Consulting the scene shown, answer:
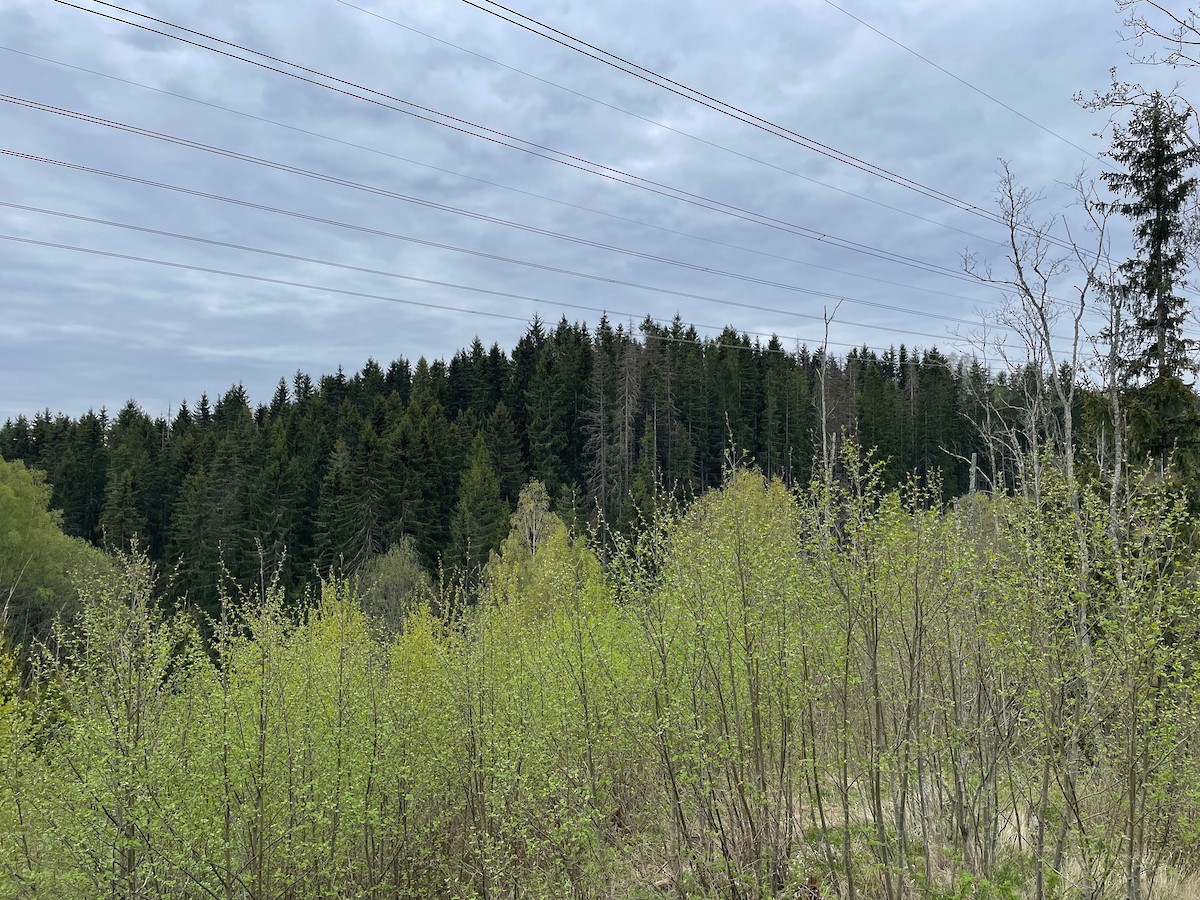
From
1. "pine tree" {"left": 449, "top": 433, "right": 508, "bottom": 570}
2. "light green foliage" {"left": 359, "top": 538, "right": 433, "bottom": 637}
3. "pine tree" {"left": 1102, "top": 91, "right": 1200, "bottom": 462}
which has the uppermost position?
"pine tree" {"left": 1102, "top": 91, "right": 1200, "bottom": 462}

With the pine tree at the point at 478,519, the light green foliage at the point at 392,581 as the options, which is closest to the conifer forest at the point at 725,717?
the light green foliage at the point at 392,581

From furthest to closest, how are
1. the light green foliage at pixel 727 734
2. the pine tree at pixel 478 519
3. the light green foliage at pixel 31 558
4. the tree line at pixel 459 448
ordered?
the tree line at pixel 459 448 → the pine tree at pixel 478 519 → the light green foliage at pixel 31 558 → the light green foliage at pixel 727 734

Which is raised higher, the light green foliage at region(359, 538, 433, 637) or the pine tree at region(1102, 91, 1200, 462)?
the pine tree at region(1102, 91, 1200, 462)

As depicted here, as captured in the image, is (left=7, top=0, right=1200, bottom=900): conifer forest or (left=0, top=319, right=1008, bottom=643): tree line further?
(left=0, top=319, right=1008, bottom=643): tree line

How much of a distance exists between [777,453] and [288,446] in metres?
40.7

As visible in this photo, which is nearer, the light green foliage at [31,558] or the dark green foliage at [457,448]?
the light green foliage at [31,558]

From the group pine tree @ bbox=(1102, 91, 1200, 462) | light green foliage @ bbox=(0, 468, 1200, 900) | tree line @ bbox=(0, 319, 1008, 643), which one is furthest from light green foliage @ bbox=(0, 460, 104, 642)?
pine tree @ bbox=(1102, 91, 1200, 462)

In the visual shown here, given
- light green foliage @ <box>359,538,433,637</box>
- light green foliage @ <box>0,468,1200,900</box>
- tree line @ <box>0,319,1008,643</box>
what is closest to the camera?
light green foliage @ <box>0,468,1200,900</box>

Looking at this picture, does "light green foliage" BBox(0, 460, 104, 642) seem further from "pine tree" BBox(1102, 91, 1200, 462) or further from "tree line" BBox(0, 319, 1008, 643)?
"pine tree" BBox(1102, 91, 1200, 462)

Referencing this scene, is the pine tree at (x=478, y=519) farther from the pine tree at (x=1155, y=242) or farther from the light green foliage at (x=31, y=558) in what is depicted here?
the pine tree at (x=1155, y=242)

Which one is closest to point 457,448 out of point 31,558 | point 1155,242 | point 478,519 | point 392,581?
point 478,519

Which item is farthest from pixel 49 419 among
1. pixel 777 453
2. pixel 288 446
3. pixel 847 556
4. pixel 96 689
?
pixel 847 556

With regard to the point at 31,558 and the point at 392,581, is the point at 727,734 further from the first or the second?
the point at 31,558

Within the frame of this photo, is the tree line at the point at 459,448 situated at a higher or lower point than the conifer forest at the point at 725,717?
higher
